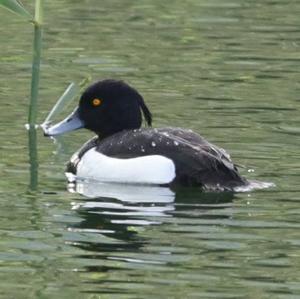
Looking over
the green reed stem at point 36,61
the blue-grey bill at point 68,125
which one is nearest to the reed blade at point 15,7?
the green reed stem at point 36,61

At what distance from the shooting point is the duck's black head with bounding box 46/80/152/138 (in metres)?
14.8

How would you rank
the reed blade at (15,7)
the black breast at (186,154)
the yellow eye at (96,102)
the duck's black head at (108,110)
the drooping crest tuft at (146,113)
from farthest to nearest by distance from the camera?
the yellow eye at (96,102), the duck's black head at (108,110), the drooping crest tuft at (146,113), the reed blade at (15,7), the black breast at (186,154)

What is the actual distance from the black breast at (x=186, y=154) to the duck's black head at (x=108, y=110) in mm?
603

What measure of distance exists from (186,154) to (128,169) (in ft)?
1.76

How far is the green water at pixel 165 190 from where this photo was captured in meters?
10.7

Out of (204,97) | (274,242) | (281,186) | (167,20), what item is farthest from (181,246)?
(167,20)

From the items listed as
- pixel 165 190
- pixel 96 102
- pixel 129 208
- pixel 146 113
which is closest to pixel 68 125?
pixel 96 102

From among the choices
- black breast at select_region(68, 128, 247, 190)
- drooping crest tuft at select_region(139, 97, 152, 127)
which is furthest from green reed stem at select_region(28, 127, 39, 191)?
drooping crest tuft at select_region(139, 97, 152, 127)

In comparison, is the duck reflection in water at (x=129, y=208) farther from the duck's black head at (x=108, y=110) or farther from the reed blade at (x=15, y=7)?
the reed blade at (x=15, y=7)

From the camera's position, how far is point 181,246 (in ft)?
37.6

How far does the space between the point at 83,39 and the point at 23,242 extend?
972 cm

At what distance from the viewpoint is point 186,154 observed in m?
13.6

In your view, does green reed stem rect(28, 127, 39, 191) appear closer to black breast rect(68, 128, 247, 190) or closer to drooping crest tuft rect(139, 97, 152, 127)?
black breast rect(68, 128, 247, 190)

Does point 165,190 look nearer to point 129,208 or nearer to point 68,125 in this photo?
point 129,208
